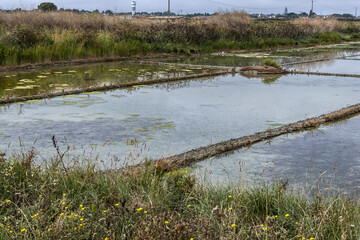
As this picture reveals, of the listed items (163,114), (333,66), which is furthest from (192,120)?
(333,66)

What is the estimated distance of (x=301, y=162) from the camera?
16.9ft

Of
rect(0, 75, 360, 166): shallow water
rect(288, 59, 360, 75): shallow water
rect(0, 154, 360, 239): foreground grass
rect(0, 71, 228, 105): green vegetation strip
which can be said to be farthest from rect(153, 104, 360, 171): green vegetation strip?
rect(288, 59, 360, 75): shallow water

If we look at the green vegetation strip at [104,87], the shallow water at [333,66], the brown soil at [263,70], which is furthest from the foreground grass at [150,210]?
the shallow water at [333,66]

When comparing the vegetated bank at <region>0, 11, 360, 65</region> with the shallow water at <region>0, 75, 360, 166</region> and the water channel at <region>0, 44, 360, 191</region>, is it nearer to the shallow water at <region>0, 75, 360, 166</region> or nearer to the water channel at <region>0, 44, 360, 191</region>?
the water channel at <region>0, 44, 360, 191</region>

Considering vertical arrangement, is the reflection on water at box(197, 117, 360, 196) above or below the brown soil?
below

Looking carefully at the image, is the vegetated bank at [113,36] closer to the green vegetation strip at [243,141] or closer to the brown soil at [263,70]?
the brown soil at [263,70]

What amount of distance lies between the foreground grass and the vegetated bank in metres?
10.1

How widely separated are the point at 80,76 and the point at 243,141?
6.88 m

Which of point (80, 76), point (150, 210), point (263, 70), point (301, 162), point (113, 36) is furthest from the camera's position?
point (113, 36)

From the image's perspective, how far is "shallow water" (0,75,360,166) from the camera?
583 cm

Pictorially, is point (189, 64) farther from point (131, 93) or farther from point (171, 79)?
point (131, 93)

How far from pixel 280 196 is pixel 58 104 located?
563 cm

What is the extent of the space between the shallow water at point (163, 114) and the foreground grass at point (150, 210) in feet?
2.56

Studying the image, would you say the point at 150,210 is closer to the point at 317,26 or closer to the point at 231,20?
the point at 231,20
